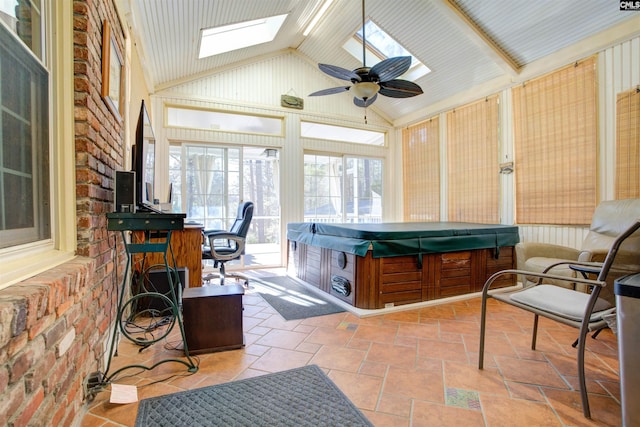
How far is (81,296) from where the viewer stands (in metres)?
1.33

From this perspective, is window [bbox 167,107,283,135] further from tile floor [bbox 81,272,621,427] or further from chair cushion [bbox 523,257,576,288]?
chair cushion [bbox 523,257,576,288]

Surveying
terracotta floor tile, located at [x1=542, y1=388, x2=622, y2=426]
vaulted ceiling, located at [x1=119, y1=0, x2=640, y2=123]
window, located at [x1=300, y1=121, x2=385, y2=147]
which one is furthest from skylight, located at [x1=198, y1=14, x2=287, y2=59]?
terracotta floor tile, located at [x1=542, y1=388, x2=622, y2=426]

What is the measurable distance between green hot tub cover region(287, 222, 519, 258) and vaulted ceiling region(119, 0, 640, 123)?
2.35 metres

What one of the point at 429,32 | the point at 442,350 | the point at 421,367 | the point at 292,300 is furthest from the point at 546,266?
the point at 429,32

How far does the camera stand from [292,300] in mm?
3312

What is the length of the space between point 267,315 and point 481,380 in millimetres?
1786

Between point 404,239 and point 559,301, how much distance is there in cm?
142

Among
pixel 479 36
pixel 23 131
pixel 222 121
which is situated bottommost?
pixel 23 131

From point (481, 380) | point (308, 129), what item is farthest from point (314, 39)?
point (481, 380)

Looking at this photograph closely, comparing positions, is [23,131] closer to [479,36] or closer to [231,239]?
[231,239]

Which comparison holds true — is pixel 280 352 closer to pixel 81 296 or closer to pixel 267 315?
pixel 267 315

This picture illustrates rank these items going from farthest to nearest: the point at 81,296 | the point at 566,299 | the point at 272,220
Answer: the point at 272,220
the point at 566,299
the point at 81,296

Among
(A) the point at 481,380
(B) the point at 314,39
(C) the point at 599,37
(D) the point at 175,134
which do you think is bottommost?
(A) the point at 481,380

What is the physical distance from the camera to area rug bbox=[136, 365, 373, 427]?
1.39 m
